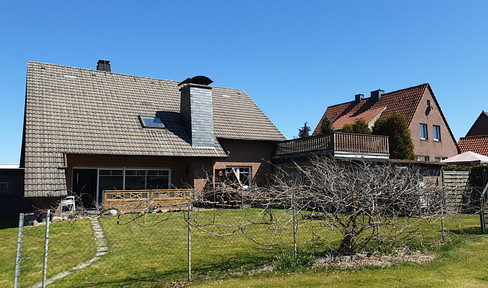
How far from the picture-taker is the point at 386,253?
838 cm

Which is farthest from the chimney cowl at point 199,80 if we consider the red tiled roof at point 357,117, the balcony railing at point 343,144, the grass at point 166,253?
the red tiled roof at point 357,117

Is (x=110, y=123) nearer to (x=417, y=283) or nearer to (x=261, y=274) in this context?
(x=261, y=274)

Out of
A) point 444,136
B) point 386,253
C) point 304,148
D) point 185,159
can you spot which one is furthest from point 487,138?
point 386,253

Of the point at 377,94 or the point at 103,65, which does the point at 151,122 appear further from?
the point at 377,94

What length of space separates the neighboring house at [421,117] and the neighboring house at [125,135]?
12.2m

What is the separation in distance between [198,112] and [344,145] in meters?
8.42

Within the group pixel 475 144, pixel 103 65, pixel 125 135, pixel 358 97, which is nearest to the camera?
pixel 125 135

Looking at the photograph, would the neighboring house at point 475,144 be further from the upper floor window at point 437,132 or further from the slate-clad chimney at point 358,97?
the slate-clad chimney at point 358,97

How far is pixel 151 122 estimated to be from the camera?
2052cm

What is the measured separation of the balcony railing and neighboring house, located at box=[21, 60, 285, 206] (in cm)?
271

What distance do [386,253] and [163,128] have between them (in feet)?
48.8

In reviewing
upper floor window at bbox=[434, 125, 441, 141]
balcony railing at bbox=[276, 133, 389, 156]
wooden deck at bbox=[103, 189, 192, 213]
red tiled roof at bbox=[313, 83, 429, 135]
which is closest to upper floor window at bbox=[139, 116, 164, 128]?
wooden deck at bbox=[103, 189, 192, 213]

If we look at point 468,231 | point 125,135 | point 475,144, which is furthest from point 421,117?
point 125,135

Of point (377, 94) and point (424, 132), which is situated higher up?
point (377, 94)
